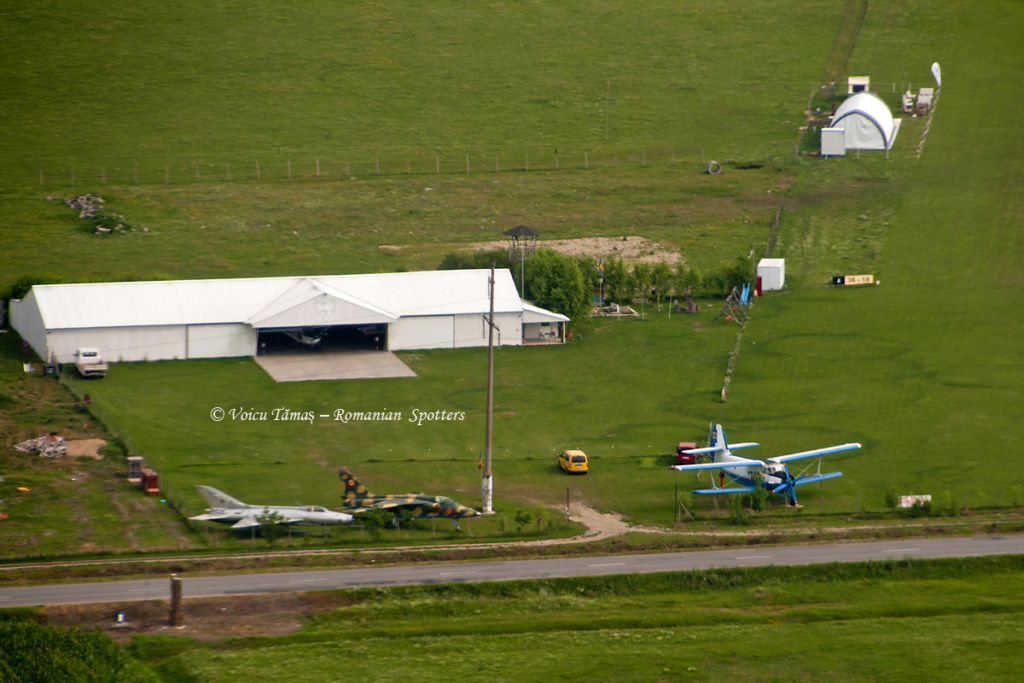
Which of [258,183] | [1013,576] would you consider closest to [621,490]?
[1013,576]

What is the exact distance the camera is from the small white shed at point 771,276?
307 feet

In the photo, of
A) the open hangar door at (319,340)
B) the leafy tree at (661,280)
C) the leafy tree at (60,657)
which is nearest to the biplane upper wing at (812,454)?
the open hangar door at (319,340)

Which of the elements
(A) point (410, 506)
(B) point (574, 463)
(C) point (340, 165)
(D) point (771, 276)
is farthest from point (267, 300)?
(C) point (340, 165)

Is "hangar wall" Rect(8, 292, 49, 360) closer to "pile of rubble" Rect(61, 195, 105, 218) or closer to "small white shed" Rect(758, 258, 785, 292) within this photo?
"pile of rubble" Rect(61, 195, 105, 218)

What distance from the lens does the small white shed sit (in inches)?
3688

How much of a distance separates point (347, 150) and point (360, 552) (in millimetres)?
77620

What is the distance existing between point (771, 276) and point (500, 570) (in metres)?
49.9

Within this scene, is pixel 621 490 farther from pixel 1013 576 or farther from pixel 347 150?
pixel 347 150

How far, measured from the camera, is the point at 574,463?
61.6 metres

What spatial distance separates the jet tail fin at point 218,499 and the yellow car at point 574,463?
641 inches

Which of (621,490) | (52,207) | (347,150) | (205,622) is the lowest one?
(205,622)

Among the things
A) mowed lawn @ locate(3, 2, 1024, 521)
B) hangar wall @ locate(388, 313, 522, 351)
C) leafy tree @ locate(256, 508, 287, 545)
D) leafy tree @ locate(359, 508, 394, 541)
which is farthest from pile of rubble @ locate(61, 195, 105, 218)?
leafy tree @ locate(359, 508, 394, 541)

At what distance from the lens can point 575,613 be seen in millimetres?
46906

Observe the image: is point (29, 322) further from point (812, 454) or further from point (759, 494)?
point (812, 454)
